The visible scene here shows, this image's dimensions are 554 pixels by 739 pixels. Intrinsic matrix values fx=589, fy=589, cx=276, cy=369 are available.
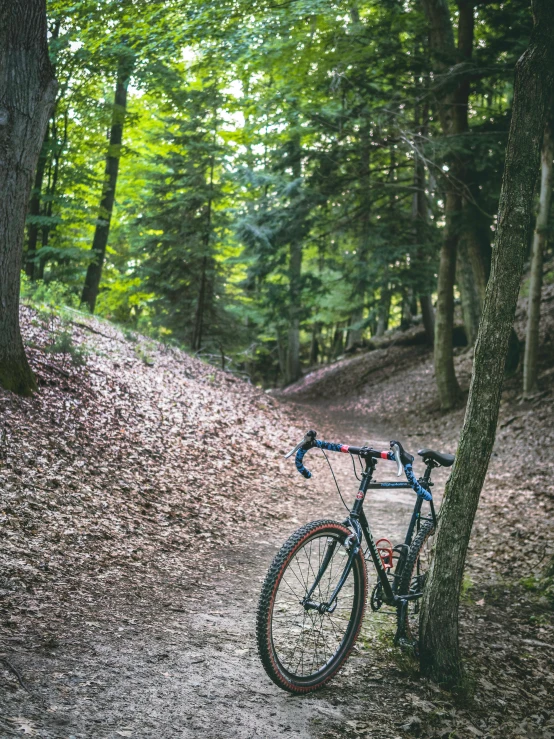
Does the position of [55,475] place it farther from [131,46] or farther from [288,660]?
[131,46]

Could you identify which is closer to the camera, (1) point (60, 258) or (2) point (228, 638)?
(2) point (228, 638)

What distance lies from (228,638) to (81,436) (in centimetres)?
385

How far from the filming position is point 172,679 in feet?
11.4

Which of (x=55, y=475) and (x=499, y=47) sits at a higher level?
(x=499, y=47)

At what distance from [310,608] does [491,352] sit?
2.02m

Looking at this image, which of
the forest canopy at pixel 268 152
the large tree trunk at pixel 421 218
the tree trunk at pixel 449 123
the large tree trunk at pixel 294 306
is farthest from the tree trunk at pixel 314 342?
the tree trunk at pixel 449 123

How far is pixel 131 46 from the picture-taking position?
9.18 meters

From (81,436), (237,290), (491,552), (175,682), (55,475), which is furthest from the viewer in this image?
(237,290)

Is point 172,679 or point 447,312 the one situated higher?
point 447,312

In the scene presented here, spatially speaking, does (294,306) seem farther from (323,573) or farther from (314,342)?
(323,573)

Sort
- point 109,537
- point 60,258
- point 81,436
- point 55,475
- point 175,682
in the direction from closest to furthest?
point 175,682 < point 109,537 < point 55,475 < point 81,436 < point 60,258

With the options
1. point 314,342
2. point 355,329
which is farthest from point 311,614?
point 314,342

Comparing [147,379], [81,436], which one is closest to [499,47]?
[147,379]

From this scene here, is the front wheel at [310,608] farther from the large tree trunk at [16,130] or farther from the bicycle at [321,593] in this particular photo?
the large tree trunk at [16,130]
